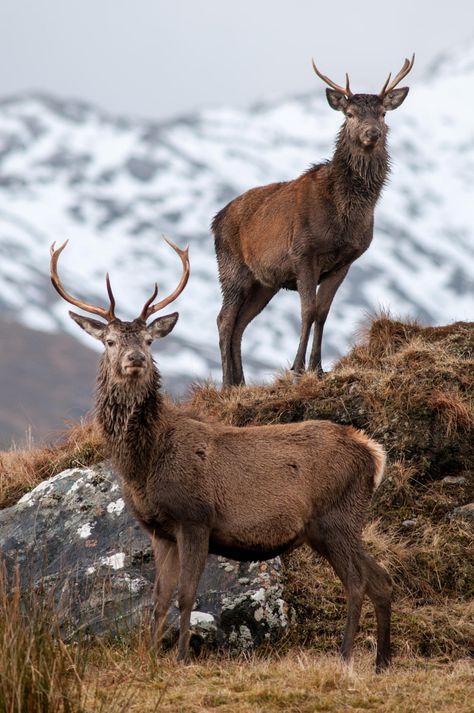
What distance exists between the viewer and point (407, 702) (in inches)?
285

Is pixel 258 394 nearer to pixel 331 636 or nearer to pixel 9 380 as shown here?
pixel 331 636

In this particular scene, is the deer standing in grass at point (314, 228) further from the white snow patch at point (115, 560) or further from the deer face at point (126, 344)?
the deer face at point (126, 344)

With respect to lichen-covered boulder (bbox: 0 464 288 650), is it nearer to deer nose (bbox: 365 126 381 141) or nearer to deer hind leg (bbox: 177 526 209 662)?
deer hind leg (bbox: 177 526 209 662)

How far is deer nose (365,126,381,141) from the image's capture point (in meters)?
13.2

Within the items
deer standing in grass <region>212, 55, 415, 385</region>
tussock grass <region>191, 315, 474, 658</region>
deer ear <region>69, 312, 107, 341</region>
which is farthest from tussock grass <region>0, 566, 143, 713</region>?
deer standing in grass <region>212, 55, 415, 385</region>

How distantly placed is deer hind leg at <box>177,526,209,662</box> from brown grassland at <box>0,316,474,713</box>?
0.24 meters

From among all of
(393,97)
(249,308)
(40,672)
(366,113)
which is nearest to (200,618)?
(40,672)

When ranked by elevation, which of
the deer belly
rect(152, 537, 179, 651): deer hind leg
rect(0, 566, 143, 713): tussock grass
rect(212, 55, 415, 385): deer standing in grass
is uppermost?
rect(212, 55, 415, 385): deer standing in grass

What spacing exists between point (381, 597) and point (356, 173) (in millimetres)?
5763

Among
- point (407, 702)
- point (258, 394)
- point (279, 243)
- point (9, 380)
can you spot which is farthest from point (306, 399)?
point (9, 380)

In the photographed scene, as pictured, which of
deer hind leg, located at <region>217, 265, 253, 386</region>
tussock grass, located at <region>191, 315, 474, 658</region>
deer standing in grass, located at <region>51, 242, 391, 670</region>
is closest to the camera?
deer standing in grass, located at <region>51, 242, 391, 670</region>

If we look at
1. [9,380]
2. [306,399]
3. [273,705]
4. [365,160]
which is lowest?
[273,705]

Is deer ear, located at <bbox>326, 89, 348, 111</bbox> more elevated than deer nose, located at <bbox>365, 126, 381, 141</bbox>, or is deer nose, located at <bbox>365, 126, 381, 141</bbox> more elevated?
deer ear, located at <bbox>326, 89, 348, 111</bbox>

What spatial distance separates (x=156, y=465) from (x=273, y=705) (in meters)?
2.25
